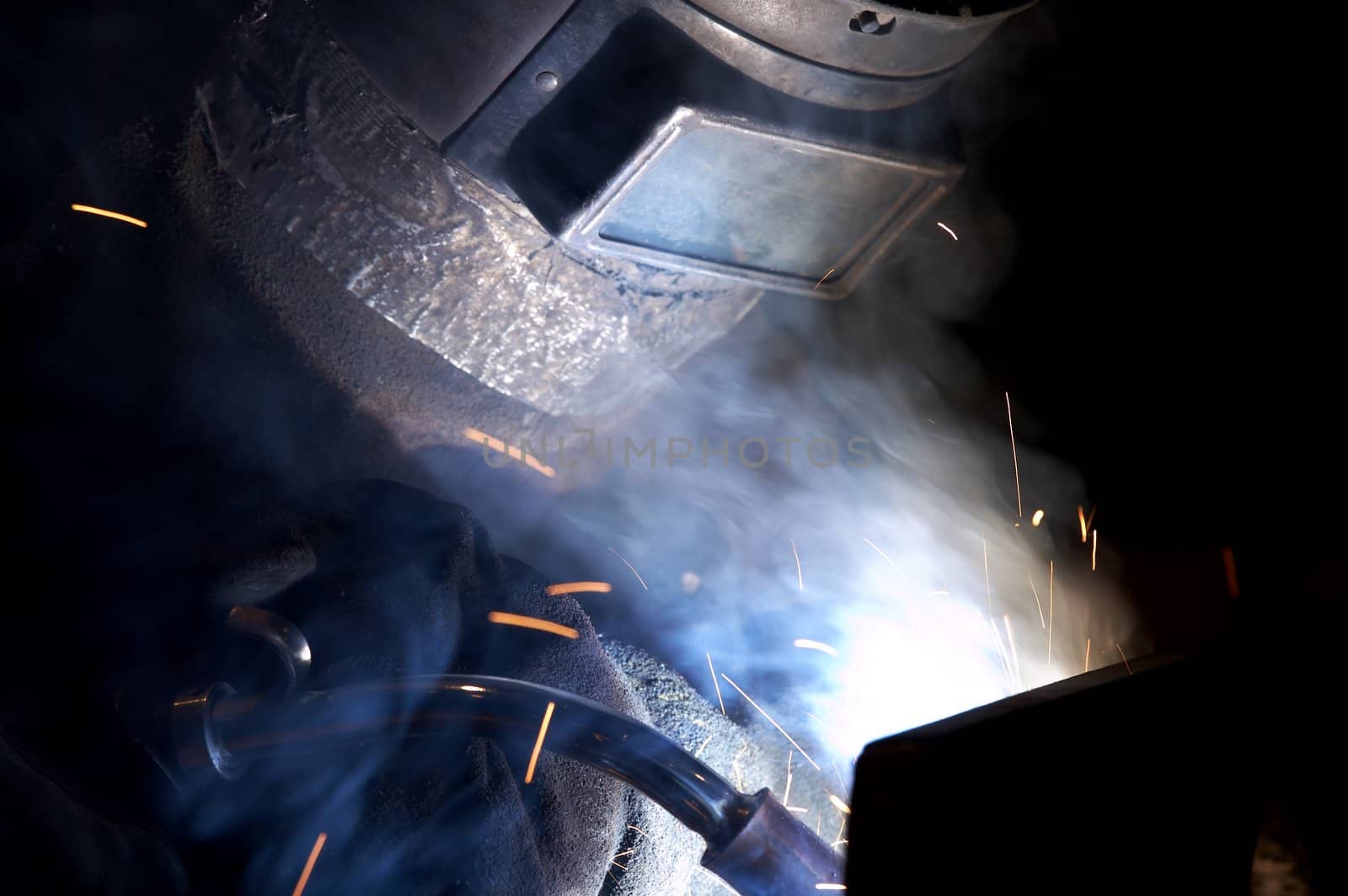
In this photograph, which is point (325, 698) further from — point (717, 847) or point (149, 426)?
point (149, 426)

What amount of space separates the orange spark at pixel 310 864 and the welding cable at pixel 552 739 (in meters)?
0.14

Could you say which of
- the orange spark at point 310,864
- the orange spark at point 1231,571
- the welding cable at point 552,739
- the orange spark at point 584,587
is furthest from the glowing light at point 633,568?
the orange spark at point 1231,571

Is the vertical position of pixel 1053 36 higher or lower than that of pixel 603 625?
higher

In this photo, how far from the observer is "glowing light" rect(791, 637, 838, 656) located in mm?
1629

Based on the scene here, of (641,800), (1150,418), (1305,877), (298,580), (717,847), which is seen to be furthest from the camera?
(1150,418)

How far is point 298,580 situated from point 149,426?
1.10 feet

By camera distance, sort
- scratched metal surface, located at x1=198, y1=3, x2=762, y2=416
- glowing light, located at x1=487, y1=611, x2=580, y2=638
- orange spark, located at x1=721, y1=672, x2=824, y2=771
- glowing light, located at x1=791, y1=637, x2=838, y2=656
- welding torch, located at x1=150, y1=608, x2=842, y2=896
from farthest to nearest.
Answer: glowing light, located at x1=791, y1=637, x2=838, y2=656, orange spark, located at x1=721, y1=672, x2=824, y2=771, glowing light, located at x1=487, y1=611, x2=580, y2=638, scratched metal surface, located at x1=198, y1=3, x2=762, y2=416, welding torch, located at x1=150, y1=608, x2=842, y2=896

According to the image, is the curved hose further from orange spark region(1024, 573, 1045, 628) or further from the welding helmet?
orange spark region(1024, 573, 1045, 628)

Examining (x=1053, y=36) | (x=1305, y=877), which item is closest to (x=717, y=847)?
(x=1305, y=877)

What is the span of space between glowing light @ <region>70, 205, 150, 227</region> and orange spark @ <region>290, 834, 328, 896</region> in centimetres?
84

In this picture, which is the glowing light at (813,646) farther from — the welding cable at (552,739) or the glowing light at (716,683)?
the welding cable at (552,739)

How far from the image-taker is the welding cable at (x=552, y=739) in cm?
89

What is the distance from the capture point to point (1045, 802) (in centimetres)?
64

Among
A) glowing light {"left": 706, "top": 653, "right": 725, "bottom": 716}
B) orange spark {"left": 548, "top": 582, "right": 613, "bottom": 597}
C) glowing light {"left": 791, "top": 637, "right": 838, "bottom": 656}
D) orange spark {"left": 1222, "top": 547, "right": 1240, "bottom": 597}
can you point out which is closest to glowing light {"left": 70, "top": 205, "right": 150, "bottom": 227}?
orange spark {"left": 548, "top": 582, "right": 613, "bottom": 597}
